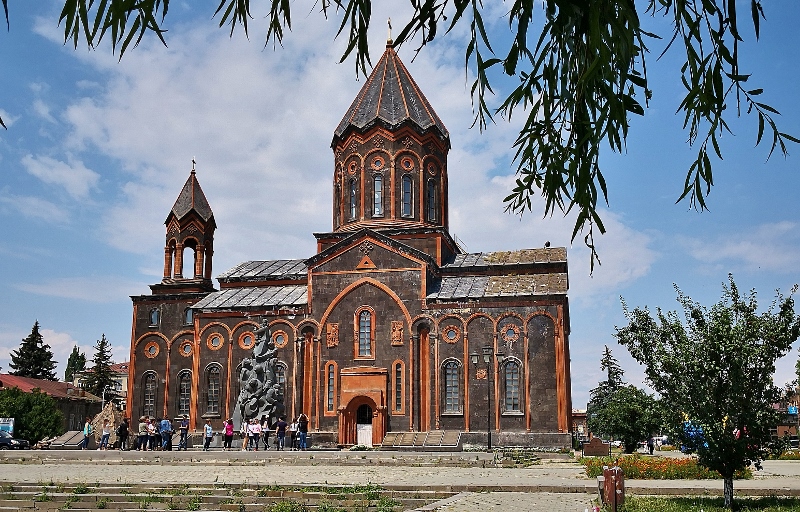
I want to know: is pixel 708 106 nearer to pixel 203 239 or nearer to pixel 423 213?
pixel 423 213

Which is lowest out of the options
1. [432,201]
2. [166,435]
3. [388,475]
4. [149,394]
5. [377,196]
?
[388,475]

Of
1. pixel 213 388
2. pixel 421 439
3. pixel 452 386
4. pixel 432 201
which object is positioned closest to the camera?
pixel 421 439

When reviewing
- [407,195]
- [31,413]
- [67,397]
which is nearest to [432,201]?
[407,195]

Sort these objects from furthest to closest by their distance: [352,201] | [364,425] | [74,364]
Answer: [74,364]
[352,201]
[364,425]

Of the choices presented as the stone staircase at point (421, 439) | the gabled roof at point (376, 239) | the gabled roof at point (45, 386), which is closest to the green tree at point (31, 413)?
the gabled roof at point (45, 386)

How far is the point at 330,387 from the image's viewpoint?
113 ft

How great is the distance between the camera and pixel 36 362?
2827 inches

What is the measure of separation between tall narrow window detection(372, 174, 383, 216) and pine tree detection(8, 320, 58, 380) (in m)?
46.6

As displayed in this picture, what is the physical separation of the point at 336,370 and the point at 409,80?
15.1m

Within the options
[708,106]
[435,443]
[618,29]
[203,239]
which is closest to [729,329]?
[708,106]

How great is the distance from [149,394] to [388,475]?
24.4 m

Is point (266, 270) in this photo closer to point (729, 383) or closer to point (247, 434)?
point (247, 434)

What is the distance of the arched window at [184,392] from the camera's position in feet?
123

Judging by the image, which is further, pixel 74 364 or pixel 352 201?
pixel 74 364
